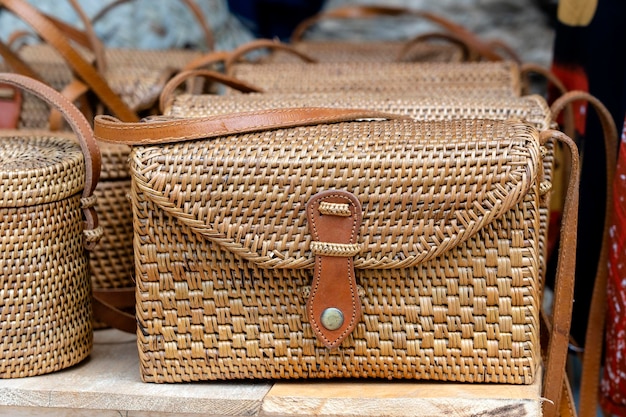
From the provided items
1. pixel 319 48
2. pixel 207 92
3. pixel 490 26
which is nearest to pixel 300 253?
pixel 207 92

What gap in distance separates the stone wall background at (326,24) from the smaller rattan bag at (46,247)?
99cm

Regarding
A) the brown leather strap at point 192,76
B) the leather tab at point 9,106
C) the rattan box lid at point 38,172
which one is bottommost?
the leather tab at point 9,106

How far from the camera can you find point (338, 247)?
979 mm

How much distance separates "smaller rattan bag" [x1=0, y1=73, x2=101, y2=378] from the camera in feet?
3.44

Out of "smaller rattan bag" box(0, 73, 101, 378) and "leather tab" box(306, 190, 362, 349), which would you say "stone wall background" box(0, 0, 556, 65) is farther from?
"leather tab" box(306, 190, 362, 349)

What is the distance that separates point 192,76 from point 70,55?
0.20 metres

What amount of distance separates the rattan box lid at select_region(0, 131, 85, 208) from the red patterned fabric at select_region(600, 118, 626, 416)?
2.56 ft

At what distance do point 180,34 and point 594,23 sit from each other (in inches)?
42.9

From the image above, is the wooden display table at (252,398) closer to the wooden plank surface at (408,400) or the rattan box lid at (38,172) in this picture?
the wooden plank surface at (408,400)

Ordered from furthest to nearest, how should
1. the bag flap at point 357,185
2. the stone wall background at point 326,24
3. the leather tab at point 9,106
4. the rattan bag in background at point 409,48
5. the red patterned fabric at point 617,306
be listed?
1. the stone wall background at point 326,24
2. the rattan bag in background at point 409,48
3. the leather tab at point 9,106
4. the red patterned fabric at point 617,306
5. the bag flap at point 357,185

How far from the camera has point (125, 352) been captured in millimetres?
1217

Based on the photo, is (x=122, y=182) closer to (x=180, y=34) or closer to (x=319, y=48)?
(x=319, y=48)

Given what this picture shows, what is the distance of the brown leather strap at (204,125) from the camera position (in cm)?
102

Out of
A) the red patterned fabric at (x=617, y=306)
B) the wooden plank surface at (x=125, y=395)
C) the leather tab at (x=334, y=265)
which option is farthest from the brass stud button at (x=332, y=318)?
the red patterned fabric at (x=617, y=306)
